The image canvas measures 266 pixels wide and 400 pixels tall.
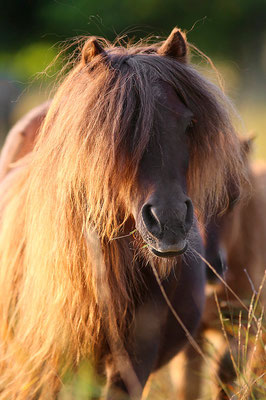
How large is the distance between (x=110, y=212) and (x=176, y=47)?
62 centimetres

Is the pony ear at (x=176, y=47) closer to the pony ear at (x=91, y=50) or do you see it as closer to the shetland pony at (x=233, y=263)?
the pony ear at (x=91, y=50)

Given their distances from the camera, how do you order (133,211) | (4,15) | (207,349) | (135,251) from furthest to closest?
(4,15) → (207,349) → (135,251) → (133,211)

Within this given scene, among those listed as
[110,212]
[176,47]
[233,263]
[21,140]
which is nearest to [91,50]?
[176,47]

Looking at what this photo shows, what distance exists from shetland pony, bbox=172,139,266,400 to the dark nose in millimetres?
1141

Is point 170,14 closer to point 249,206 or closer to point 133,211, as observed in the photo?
point 249,206

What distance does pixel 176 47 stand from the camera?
1.96 m

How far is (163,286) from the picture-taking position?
2.02 m

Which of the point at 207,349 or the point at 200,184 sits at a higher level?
the point at 200,184

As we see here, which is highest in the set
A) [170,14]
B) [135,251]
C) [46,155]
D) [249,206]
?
[170,14]

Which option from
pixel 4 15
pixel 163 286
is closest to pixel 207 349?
pixel 163 286

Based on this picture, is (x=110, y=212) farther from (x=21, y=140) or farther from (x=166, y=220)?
(x=21, y=140)

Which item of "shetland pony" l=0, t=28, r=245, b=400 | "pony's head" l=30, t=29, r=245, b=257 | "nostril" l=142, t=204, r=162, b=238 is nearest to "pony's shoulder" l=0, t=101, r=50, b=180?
"shetland pony" l=0, t=28, r=245, b=400

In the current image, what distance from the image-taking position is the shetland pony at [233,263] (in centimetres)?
297

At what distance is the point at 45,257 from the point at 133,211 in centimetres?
37
